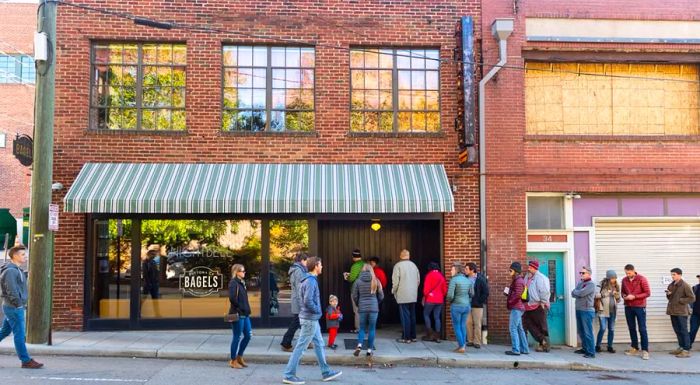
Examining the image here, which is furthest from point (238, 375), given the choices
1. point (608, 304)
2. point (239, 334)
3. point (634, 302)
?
point (634, 302)

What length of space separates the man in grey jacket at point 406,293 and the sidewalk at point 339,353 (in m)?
0.34

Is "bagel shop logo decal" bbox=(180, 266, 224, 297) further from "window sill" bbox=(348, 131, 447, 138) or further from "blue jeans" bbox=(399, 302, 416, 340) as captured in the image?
"window sill" bbox=(348, 131, 447, 138)

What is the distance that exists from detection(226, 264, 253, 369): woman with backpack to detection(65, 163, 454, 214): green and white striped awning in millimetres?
2304

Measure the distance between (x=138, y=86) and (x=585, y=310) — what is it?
9.91 meters

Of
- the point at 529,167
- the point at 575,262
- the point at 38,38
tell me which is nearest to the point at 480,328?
the point at 575,262

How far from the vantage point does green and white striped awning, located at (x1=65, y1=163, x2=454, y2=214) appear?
11.2 m

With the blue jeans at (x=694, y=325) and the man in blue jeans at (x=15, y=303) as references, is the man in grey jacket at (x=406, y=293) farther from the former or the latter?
the man in blue jeans at (x=15, y=303)

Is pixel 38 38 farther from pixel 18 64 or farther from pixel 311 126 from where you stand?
pixel 18 64

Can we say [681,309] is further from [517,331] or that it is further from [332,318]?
[332,318]

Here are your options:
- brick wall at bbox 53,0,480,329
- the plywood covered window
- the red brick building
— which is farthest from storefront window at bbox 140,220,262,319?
the plywood covered window

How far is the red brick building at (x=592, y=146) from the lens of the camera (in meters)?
12.5

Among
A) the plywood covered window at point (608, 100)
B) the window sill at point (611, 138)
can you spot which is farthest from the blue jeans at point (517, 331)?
the plywood covered window at point (608, 100)

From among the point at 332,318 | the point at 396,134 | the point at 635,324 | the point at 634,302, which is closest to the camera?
the point at 332,318

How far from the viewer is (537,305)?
11.4 meters
